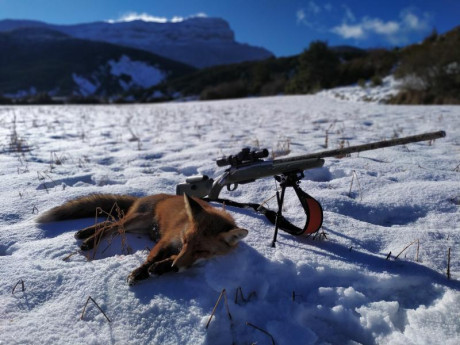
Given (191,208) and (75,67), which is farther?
(75,67)

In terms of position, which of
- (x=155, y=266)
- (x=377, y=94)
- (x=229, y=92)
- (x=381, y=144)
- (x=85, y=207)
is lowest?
(x=155, y=266)

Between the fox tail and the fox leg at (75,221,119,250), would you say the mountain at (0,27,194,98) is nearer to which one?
the fox tail

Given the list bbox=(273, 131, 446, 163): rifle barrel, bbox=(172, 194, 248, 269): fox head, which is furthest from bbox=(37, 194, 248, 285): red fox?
bbox=(273, 131, 446, 163): rifle barrel

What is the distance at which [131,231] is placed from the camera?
2906 millimetres

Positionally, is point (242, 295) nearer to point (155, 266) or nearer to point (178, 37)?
point (155, 266)

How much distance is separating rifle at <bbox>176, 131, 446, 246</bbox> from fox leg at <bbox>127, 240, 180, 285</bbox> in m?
0.83

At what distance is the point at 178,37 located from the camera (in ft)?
452

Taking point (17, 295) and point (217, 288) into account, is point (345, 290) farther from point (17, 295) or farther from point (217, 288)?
point (17, 295)

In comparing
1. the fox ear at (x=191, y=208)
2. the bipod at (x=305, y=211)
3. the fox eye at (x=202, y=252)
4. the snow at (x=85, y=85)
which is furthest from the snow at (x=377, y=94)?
the snow at (x=85, y=85)

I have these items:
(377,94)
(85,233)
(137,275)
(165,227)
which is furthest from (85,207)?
(377,94)

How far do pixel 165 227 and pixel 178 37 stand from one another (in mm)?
149894

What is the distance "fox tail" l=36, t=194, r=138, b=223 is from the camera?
2.79 metres

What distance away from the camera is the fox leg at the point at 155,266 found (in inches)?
78.4

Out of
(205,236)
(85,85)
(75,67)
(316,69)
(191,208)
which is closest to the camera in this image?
(205,236)
